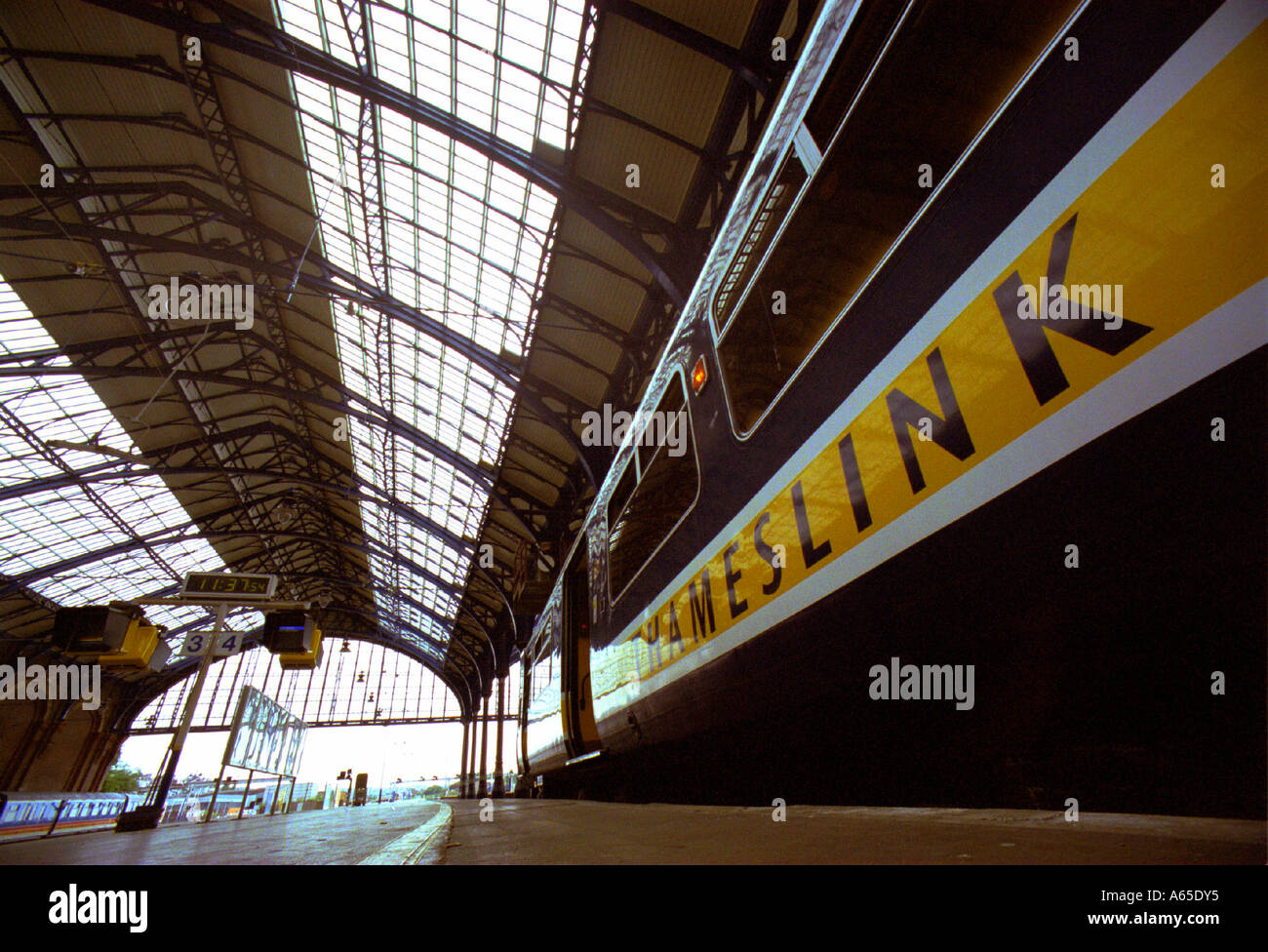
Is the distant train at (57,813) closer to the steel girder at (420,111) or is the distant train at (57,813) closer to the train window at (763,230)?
the steel girder at (420,111)

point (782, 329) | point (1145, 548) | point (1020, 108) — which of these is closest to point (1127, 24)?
point (1020, 108)

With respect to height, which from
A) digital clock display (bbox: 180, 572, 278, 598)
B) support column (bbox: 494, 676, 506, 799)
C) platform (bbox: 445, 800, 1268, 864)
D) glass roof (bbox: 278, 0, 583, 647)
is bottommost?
support column (bbox: 494, 676, 506, 799)

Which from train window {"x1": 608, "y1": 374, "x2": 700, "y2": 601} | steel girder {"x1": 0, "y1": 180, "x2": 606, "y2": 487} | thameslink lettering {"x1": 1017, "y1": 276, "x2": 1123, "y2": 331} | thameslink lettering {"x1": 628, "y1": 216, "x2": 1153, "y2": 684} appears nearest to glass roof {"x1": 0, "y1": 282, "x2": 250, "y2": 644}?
steel girder {"x1": 0, "y1": 180, "x2": 606, "y2": 487}

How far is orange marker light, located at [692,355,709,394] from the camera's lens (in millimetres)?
3576

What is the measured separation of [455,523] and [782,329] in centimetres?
2313

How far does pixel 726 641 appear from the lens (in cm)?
304

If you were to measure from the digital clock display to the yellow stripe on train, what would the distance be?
10632 millimetres

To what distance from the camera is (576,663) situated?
7637mm

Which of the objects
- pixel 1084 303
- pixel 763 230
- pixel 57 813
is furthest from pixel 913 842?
pixel 57 813

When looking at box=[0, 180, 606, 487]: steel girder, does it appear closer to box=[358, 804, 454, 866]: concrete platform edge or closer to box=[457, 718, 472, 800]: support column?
box=[358, 804, 454, 866]: concrete platform edge

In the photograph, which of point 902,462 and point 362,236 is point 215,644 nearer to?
point 362,236

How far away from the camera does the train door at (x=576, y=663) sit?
6.94 meters

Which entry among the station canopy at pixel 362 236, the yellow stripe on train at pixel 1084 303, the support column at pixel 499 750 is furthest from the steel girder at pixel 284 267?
the support column at pixel 499 750

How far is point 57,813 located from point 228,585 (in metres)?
9.32
